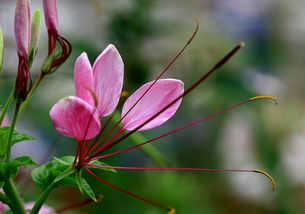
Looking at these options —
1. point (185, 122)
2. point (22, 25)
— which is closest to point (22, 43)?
point (22, 25)

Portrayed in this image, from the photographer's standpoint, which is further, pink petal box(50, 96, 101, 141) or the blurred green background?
the blurred green background

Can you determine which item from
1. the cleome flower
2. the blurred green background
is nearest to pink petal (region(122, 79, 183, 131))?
the cleome flower

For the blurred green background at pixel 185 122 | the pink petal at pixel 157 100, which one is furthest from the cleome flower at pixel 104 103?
the blurred green background at pixel 185 122

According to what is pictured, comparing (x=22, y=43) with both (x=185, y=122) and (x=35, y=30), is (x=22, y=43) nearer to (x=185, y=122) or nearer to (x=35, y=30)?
(x=35, y=30)

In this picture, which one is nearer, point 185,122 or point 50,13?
point 50,13

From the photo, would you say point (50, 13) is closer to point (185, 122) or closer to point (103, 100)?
point (103, 100)

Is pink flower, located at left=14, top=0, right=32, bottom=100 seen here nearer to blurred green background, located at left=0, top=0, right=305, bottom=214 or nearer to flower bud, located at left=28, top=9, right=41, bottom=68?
flower bud, located at left=28, top=9, right=41, bottom=68

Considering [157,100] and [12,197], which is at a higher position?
[157,100]

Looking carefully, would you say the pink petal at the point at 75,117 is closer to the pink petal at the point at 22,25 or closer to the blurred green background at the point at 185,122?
the pink petal at the point at 22,25
